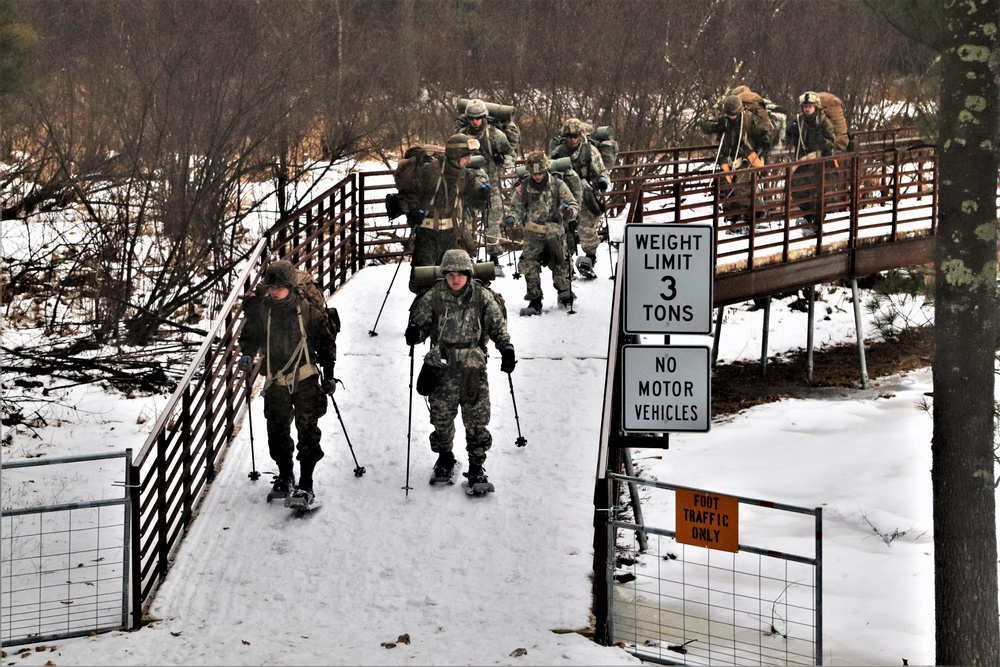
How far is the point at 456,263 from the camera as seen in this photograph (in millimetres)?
11062

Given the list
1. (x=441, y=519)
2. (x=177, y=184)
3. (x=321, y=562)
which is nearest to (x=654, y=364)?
(x=441, y=519)

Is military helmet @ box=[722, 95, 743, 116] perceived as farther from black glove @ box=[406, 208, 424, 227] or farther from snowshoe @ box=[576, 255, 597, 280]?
black glove @ box=[406, 208, 424, 227]

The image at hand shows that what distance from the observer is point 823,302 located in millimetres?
23703

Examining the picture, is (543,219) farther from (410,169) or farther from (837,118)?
(837,118)

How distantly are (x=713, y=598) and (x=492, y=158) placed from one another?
20.6 feet

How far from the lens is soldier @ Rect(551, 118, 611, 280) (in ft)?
51.5

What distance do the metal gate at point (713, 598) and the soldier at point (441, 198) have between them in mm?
3300

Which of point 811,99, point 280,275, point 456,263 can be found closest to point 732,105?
point 811,99

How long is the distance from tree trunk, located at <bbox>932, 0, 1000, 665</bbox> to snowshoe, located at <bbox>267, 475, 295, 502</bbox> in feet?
16.3

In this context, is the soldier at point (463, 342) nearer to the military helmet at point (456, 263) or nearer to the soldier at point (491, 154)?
the military helmet at point (456, 263)

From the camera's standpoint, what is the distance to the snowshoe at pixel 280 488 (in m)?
11.3

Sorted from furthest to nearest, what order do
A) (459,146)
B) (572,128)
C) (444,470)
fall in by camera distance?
(572,128)
(459,146)
(444,470)

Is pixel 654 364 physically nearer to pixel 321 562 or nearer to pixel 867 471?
pixel 321 562

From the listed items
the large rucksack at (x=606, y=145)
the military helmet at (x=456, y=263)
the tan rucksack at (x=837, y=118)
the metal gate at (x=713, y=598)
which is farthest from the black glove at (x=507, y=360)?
the tan rucksack at (x=837, y=118)
